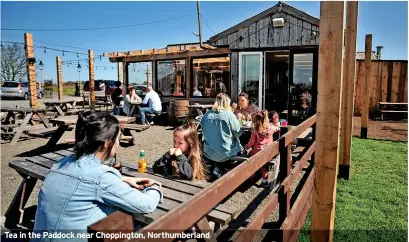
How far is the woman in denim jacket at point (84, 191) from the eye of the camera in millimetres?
1571

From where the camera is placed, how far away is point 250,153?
4.56m

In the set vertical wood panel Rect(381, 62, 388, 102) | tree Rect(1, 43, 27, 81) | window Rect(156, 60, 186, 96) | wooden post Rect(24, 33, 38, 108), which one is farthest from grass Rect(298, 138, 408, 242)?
tree Rect(1, 43, 27, 81)

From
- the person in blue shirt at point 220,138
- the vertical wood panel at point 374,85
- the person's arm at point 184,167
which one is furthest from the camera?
the vertical wood panel at point 374,85

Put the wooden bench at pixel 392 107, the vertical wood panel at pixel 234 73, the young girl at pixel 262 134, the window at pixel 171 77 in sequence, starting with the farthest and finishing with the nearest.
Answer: the wooden bench at pixel 392 107 < the window at pixel 171 77 < the vertical wood panel at pixel 234 73 < the young girl at pixel 262 134

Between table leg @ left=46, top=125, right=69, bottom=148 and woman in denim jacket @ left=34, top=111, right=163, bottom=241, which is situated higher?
woman in denim jacket @ left=34, top=111, right=163, bottom=241

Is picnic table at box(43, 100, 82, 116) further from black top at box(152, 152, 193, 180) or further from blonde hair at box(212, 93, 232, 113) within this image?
black top at box(152, 152, 193, 180)

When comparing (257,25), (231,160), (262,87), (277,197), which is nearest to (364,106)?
(262,87)

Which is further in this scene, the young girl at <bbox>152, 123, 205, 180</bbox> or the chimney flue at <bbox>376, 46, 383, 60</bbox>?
the chimney flue at <bbox>376, 46, 383, 60</bbox>

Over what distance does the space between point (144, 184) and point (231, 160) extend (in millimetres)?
2174

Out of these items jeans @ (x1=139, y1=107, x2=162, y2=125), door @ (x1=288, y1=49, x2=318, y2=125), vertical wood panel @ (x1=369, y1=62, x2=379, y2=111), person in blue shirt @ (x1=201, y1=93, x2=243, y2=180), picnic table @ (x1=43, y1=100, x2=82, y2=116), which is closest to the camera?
person in blue shirt @ (x1=201, y1=93, x2=243, y2=180)

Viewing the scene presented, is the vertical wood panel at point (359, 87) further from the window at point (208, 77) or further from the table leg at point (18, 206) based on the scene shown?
the table leg at point (18, 206)

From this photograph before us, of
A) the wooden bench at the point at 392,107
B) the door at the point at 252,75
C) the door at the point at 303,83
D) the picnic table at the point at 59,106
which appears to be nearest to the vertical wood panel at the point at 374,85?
the wooden bench at the point at 392,107

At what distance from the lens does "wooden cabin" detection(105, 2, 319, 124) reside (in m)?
9.69

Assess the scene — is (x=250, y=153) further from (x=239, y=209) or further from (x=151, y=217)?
(x=151, y=217)
